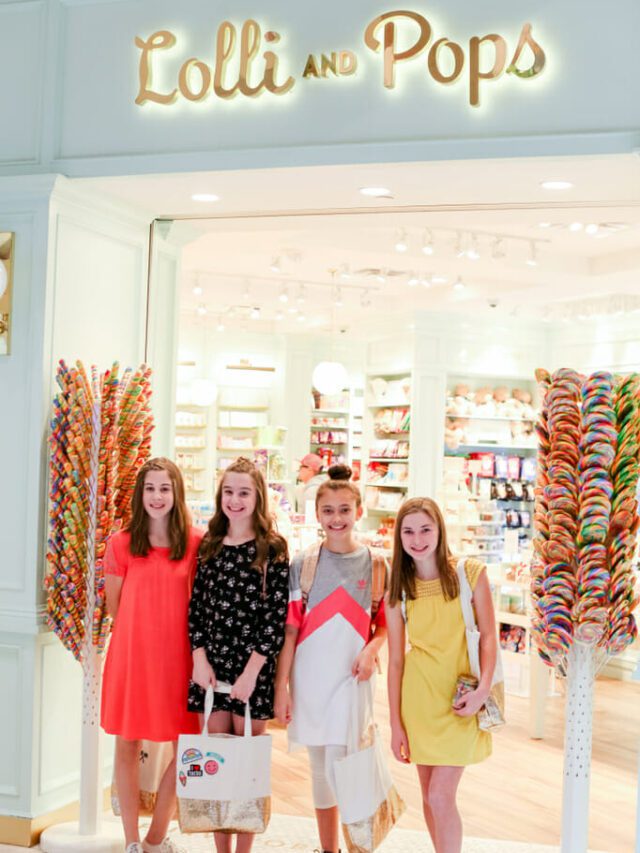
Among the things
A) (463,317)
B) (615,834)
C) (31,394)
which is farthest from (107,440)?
(463,317)

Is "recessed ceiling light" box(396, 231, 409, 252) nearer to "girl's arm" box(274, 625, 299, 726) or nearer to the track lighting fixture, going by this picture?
the track lighting fixture

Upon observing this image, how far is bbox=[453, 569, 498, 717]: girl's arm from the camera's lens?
335cm

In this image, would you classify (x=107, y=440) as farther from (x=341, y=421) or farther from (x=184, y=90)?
(x=341, y=421)

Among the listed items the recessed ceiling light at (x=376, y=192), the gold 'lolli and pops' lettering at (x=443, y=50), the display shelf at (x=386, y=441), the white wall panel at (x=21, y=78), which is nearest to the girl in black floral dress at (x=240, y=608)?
the recessed ceiling light at (x=376, y=192)

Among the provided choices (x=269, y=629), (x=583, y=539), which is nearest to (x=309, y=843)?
(x=269, y=629)

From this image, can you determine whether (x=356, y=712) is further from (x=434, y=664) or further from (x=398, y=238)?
(x=398, y=238)

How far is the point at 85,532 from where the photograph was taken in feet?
13.8

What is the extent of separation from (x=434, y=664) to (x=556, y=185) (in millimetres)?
1945

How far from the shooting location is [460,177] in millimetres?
4098

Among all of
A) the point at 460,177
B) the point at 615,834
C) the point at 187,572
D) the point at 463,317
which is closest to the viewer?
the point at 187,572

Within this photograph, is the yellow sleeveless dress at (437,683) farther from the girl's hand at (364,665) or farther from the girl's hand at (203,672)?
the girl's hand at (203,672)

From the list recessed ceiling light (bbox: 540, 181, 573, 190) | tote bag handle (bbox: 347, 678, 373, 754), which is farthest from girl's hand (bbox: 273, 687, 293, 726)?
recessed ceiling light (bbox: 540, 181, 573, 190)

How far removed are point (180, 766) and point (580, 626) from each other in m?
1.42

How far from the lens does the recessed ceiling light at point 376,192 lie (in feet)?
14.1
